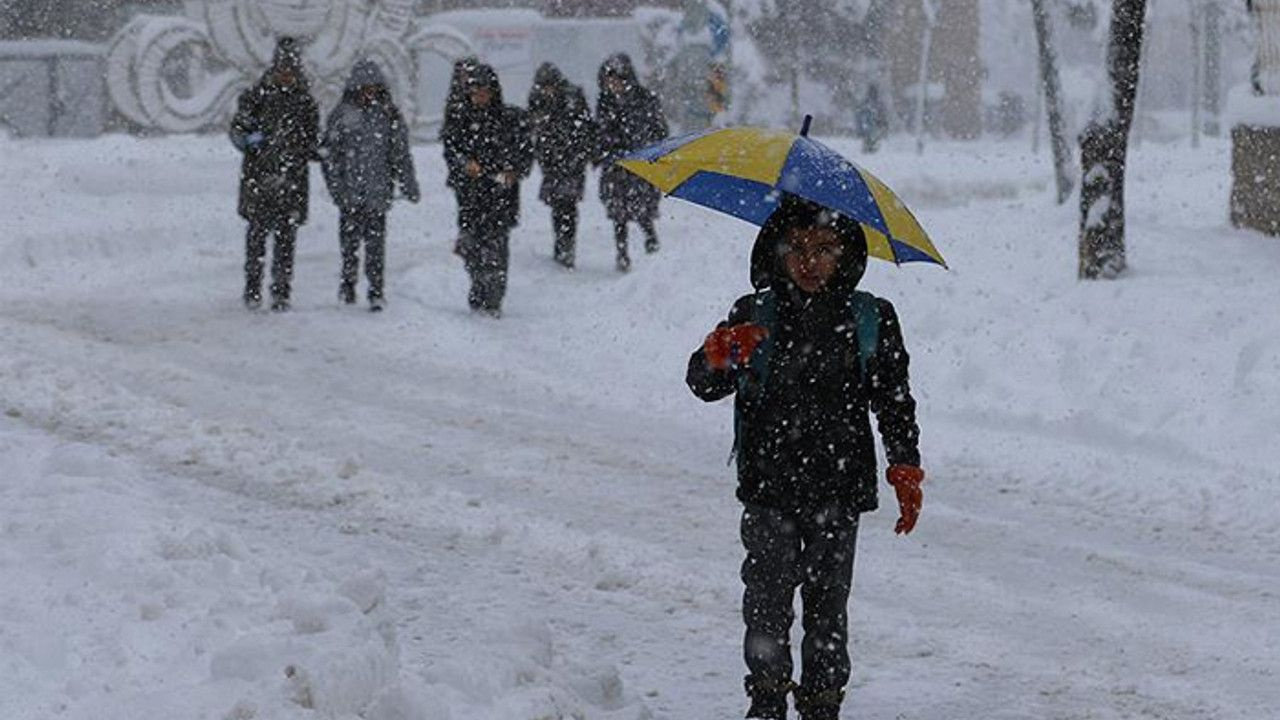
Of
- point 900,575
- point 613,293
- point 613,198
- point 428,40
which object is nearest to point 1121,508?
A: point 900,575

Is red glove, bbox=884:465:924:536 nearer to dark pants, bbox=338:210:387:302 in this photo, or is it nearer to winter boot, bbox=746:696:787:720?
winter boot, bbox=746:696:787:720

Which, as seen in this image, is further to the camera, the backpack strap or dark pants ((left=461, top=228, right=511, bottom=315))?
dark pants ((left=461, top=228, right=511, bottom=315))

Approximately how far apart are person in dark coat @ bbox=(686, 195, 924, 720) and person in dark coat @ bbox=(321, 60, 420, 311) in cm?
966

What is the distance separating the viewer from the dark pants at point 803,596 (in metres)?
5.27

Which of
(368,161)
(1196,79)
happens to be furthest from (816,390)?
(1196,79)

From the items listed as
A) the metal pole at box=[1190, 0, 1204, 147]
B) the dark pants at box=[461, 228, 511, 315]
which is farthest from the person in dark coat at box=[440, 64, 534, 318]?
the metal pole at box=[1190, 0, 1204, 147]

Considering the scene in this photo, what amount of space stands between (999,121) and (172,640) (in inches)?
2659

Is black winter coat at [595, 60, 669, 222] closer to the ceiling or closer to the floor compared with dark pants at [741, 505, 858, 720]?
closer to the ceiling

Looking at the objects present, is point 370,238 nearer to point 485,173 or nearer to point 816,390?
point 485,173

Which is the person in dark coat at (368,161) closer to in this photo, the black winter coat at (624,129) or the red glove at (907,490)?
the black winter coat at (624,129)

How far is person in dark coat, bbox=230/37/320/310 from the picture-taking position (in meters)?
14.6

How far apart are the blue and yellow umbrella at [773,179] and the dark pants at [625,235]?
12665 millimetres

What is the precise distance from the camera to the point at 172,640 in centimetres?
511

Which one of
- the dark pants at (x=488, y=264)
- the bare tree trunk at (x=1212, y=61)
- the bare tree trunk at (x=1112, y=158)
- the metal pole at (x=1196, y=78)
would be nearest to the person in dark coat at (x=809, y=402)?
the bare tree trunk at (x=1112, y=158)
